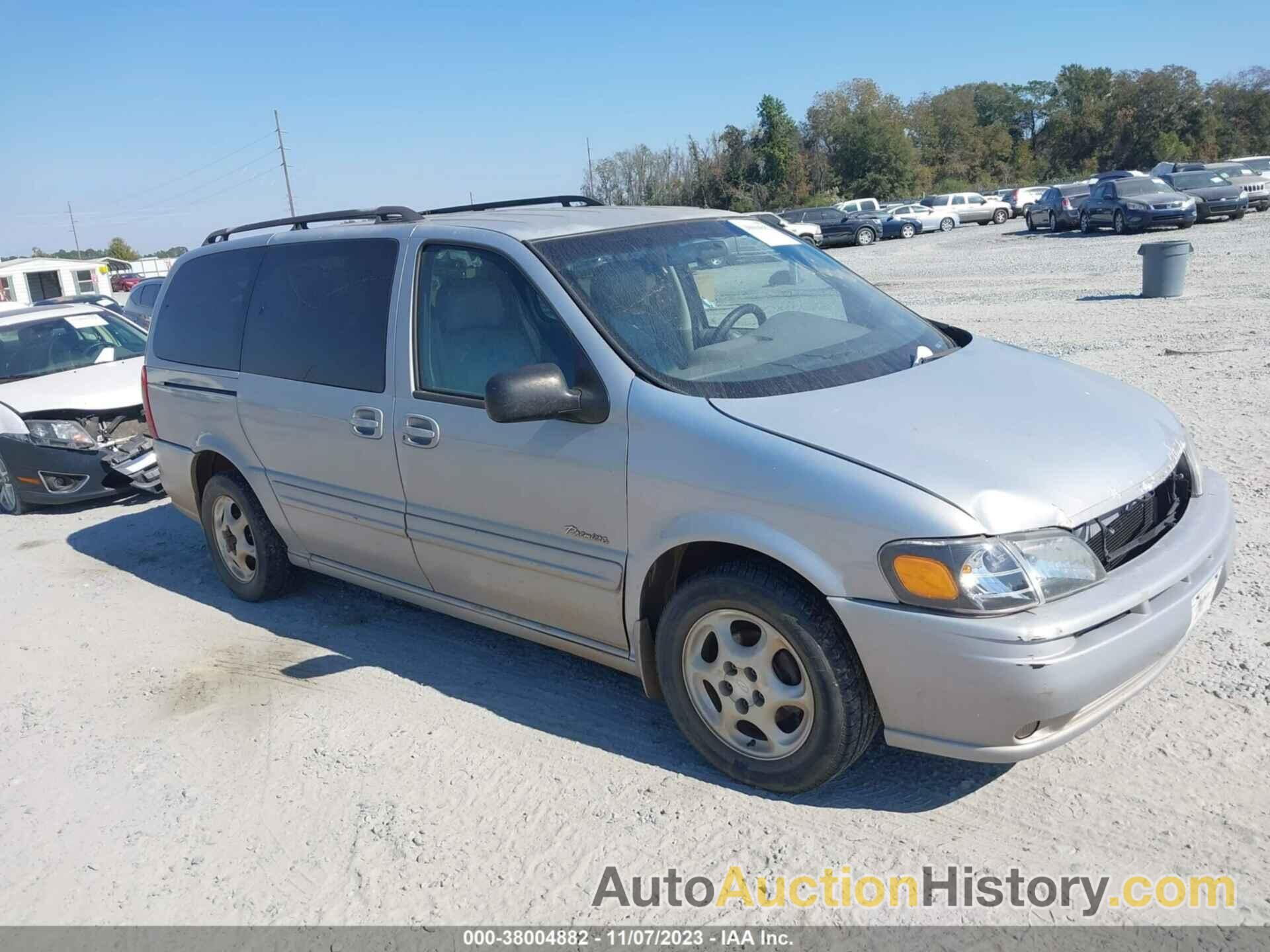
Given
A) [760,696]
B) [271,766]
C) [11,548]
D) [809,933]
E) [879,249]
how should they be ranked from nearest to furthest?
[809,933]
[760,696]
[271,766]
[11,548]
[879,249]

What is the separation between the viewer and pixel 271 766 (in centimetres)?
394

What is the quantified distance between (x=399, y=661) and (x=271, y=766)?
91 centimetres

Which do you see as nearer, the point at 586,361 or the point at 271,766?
the point at 586,361

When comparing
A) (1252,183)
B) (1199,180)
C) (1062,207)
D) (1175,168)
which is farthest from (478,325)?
(1175,168)

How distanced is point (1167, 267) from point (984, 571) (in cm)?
1423

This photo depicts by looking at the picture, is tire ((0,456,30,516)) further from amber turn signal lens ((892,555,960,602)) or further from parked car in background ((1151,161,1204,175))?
parked car in background ((1151,161,1204,175))

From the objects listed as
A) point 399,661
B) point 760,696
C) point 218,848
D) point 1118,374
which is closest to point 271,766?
point 218,848

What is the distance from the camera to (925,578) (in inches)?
114

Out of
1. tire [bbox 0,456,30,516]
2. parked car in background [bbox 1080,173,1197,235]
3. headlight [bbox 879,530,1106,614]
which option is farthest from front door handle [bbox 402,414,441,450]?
parked car in background [bbox 1080,173,1197,235]

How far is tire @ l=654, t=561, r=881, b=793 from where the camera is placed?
314 cm

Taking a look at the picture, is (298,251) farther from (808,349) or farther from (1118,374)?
(1118,374)

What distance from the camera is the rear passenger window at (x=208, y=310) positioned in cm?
538

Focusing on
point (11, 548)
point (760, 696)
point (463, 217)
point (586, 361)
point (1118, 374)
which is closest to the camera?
A: point (760, 696)

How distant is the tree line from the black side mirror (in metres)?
59.4
